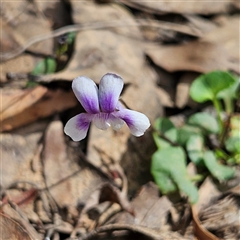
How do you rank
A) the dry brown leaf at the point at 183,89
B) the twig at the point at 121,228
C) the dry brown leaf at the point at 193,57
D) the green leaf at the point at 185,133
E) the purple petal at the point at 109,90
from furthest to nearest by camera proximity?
the dry brown leaf at the point at 193,57 < the dry brown leaf at the point at 183,89 < the green leaf at the point at 185,133 < the twig at the point at 121,228 < the purple petal at the point at 109,90

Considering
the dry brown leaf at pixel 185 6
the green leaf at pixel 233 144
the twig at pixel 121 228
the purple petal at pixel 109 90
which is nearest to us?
the purple petal at pixel 109 90

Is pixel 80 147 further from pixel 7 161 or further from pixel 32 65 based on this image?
pixel 32 65

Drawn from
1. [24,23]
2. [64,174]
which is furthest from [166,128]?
[24,23]

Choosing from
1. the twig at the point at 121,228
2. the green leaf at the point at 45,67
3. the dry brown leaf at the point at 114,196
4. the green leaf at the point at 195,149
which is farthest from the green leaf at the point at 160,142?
the green leaf at the point at 45,67

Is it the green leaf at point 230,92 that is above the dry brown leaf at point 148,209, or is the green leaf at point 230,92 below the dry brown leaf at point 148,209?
above

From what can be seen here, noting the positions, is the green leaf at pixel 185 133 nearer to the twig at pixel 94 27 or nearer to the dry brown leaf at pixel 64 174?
the dry brown leaf at pixel 64 174

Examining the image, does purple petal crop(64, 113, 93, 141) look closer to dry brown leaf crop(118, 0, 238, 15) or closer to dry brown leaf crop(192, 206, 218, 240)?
dry brown leaf crop(192, 206, 218, 240)

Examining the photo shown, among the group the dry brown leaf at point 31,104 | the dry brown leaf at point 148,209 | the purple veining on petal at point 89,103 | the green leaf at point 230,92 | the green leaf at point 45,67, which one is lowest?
the dry brown leaf at point 148,209

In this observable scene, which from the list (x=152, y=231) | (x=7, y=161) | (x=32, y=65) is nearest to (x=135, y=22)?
(x=32, y=65)
